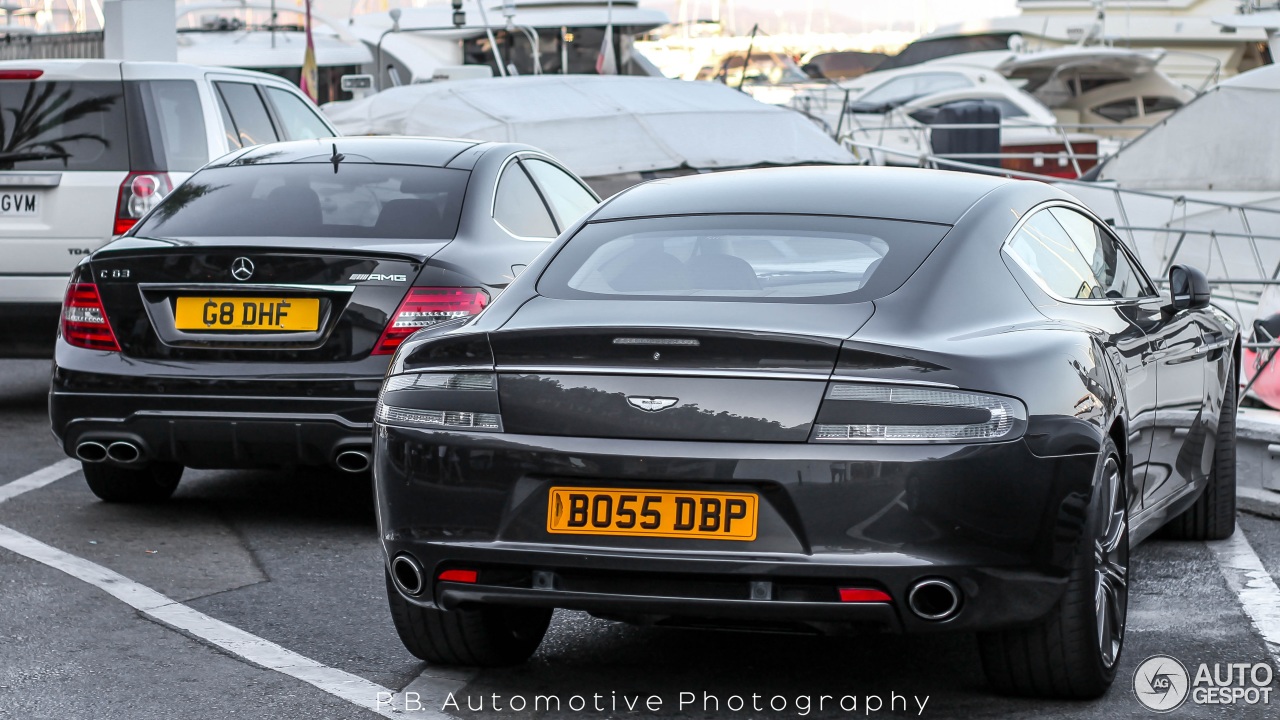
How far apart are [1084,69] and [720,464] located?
1204 inches

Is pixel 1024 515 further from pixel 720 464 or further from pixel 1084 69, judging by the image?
pixel 1084 69

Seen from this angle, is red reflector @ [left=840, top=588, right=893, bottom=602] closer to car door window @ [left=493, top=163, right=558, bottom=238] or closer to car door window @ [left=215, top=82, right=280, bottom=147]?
car door window @ [left=493, top=163, right=558, bottom=238]

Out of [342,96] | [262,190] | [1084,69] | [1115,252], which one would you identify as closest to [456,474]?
[1115,252]

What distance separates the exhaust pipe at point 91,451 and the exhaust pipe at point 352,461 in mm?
902

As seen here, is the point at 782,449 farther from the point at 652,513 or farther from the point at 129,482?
the point at 129,482

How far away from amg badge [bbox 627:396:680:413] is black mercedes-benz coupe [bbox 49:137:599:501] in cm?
235

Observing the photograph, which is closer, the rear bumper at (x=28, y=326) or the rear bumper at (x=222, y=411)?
the rear bumper at (x=222, y=411)

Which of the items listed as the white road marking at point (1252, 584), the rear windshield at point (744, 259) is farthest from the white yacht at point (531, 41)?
the rear windshield at point (744, 259)

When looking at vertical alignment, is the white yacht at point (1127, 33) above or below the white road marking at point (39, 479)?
below

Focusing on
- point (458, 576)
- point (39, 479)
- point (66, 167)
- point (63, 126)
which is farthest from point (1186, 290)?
point (63, 126)

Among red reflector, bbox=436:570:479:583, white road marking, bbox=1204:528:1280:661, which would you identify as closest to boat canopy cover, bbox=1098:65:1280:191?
white road marking, bbox=1204:528:1280:661

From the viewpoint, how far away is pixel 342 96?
29.0 metres

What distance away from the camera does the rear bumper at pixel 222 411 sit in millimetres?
6445

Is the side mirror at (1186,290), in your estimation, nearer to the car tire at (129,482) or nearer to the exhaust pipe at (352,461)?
the exhaust pipe at (352,461)
